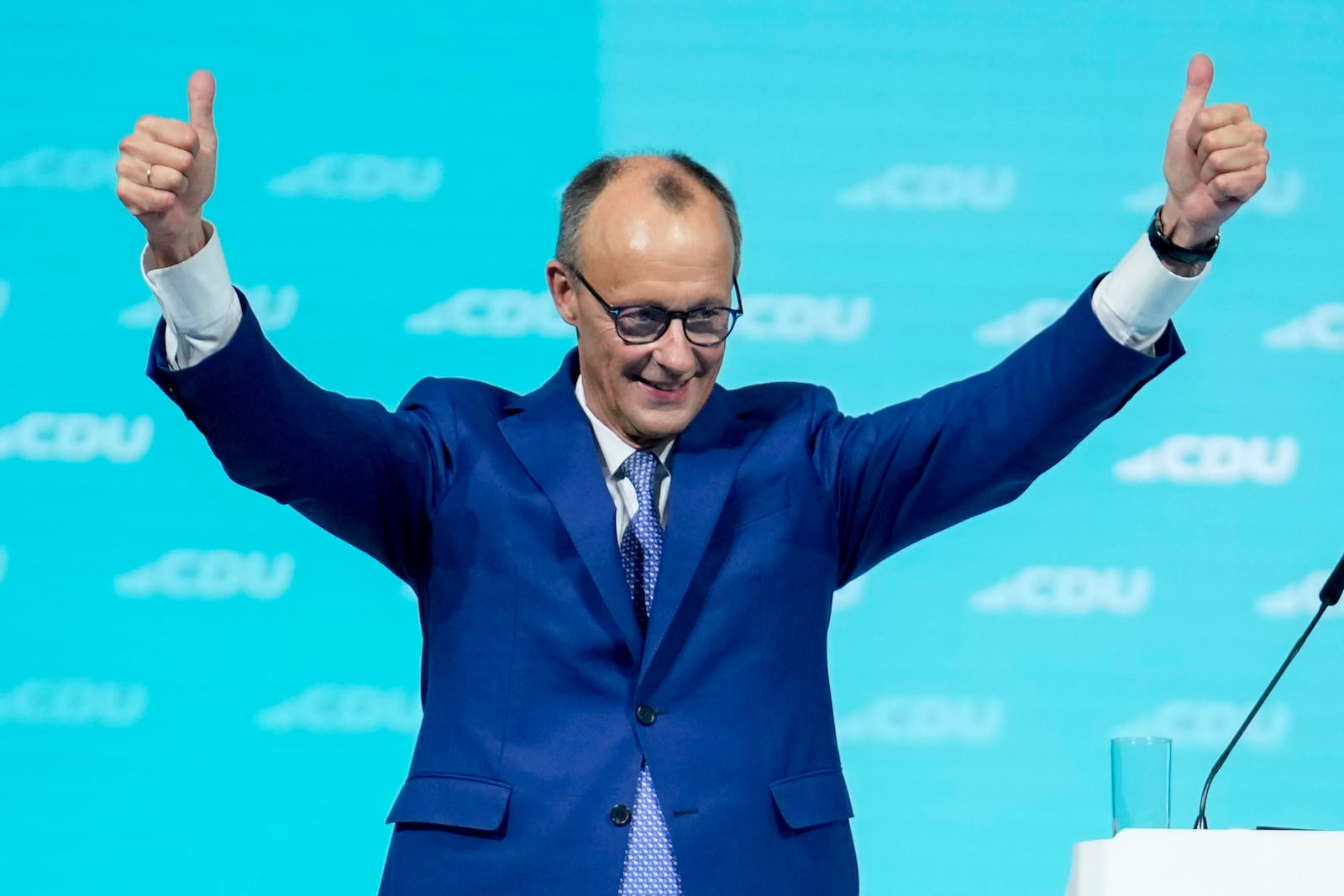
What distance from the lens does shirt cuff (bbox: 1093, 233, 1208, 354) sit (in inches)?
70.9

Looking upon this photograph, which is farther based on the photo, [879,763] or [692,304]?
[879,763]

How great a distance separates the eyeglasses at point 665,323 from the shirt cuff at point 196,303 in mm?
460

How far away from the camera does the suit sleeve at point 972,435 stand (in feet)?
6.08

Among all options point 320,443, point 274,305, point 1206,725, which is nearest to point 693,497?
point 320,443

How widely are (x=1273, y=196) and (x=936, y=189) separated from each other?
0.74 metres

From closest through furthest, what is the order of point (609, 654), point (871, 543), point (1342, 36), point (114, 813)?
point (609, 654)
point (871, 543)
point (114, 813)
point (1342, 36)

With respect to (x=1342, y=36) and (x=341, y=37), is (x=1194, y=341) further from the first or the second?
(x=341, y=37)

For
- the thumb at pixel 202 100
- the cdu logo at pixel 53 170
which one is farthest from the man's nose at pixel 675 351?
the cdu logo at pixel 53 170

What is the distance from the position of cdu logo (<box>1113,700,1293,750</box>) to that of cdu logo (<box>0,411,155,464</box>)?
2143mm

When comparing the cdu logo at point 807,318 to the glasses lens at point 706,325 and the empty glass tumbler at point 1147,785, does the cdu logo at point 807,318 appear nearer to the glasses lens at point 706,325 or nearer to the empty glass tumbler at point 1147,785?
the glasses lens at point 706,325

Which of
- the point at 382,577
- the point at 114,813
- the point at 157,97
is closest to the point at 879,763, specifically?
the point at 382,577

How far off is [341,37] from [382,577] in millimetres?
1146

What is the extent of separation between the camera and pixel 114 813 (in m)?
3.49

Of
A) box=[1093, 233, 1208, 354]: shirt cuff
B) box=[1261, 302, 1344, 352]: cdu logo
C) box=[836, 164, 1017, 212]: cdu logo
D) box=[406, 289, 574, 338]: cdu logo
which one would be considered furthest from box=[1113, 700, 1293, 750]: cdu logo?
box=[1093, 233, 1208, 354]: shirt cuff
